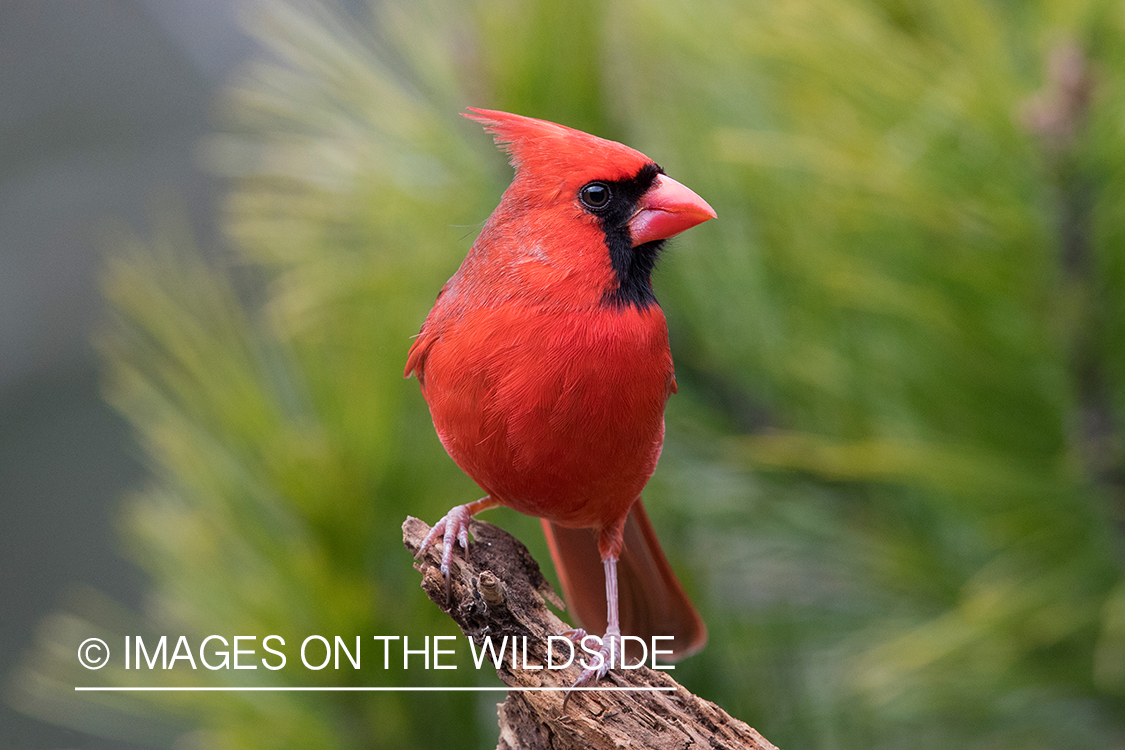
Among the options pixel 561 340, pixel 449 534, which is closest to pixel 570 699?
pixel 449 534

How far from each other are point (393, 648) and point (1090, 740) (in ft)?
2.70

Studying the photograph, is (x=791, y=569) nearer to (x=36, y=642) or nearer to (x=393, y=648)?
(x=393, y=648)

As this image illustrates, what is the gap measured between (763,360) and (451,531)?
19.1 inches

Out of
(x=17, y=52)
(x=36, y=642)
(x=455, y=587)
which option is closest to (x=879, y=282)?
(x=455, y=587)

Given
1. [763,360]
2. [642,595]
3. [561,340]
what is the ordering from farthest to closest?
1. [763,360]
2. [642,595]
3. [561,340]

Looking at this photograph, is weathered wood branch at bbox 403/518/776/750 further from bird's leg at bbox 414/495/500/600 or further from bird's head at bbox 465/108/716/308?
bird's head at bbox 465/108/716/308

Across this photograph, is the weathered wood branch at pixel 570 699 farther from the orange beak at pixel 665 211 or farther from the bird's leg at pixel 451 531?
the orange beak at pixel 665 211

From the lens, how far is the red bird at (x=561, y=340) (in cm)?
78

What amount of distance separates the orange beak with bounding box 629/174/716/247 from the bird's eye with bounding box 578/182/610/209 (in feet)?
0.09

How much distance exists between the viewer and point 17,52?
1.75 meters

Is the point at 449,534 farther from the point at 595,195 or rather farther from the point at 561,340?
the point at 595,195

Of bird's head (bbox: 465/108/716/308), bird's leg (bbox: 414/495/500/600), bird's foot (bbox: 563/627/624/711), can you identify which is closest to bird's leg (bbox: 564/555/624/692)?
bird's foot (bbox: 563/627/624/711)

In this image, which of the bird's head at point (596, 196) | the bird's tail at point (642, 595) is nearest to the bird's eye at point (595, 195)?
the bird's head at point (596, 196)

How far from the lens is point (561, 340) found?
79 cm
